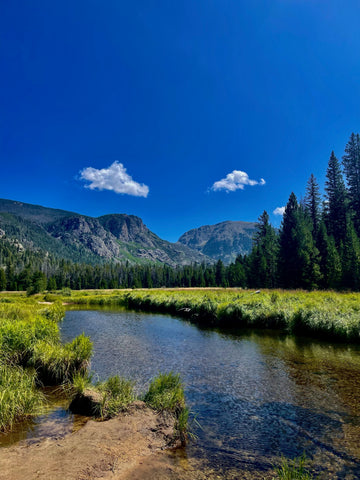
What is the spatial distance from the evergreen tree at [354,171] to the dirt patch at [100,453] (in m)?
58.5

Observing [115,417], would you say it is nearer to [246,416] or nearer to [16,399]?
[16,399]

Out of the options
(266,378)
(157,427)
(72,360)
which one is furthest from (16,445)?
(266,378)

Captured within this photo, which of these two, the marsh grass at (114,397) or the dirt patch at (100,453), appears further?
the marsh grass at (114,397)

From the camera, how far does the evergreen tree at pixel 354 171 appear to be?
53.3m

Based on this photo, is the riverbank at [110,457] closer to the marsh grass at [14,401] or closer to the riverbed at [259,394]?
the riverbed at [259,394]

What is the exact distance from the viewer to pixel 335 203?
182 feet

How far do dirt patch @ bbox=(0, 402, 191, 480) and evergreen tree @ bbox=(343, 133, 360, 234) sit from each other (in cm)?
5847

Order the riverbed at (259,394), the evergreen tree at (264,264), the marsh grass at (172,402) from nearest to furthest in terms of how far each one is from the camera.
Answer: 1. the riverbed at (259,394)
2. the marsh grass at (172,402)
3. the evergreen tree at (264,264)

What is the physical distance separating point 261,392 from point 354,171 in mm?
61290

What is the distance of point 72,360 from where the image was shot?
34.5ft

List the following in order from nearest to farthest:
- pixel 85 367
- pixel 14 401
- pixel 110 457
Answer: pixel 110 457 → pixel 14 401 → pixel 85 367

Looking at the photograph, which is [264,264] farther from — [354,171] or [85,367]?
[85,367]

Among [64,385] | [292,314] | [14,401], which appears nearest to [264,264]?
[292,314]

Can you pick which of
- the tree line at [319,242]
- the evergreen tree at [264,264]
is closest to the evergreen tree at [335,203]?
A: the tree line at [319,242]
